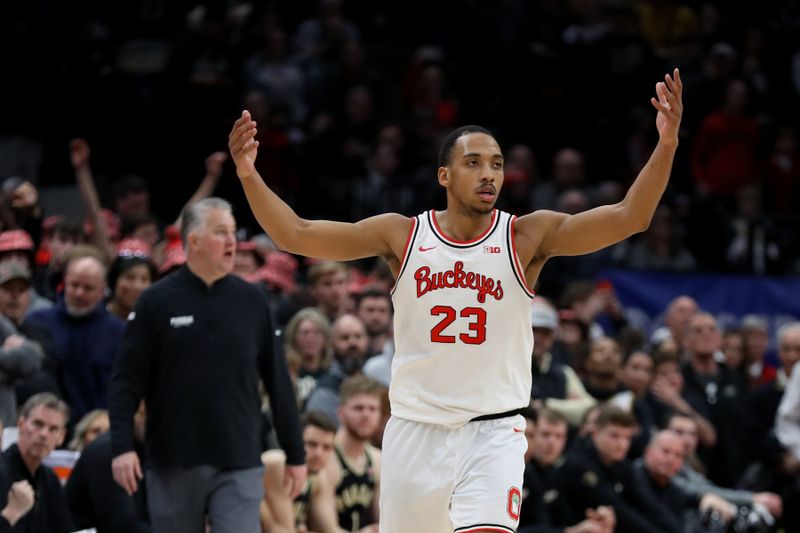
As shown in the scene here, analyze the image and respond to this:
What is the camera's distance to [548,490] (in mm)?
11406

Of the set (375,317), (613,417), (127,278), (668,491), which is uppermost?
(127,278)

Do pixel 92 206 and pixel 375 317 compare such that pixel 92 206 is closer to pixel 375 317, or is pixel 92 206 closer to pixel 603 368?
pixel 375 317

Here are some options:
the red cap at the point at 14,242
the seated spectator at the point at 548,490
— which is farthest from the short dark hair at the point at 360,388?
the red cap at the point at 14,242

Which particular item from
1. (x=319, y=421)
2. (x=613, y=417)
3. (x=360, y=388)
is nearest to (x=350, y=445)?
(x=360, y=388)

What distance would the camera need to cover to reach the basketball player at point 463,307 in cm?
692

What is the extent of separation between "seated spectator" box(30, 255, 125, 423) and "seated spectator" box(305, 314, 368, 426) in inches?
64.9

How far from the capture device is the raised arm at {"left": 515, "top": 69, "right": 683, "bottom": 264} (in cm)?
687

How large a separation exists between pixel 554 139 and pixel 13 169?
6.13m

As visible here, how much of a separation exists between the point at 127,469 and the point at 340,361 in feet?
12.4

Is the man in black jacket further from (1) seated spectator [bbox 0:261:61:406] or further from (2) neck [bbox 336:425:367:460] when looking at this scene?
(2) neck [bbox 336:425:367:460]

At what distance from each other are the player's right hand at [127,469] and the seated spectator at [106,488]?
696mm

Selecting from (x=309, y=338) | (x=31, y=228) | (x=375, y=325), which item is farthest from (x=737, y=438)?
(x=31, y=228)

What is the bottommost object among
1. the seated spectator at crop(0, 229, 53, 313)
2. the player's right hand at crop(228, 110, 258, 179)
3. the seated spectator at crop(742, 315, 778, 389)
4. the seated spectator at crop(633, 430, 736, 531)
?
the seated spectator at crop(633, 430, 736, 531)

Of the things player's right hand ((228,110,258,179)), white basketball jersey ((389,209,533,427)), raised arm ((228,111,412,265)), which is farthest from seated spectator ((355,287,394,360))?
player's right hand ((228,110,258,179))
